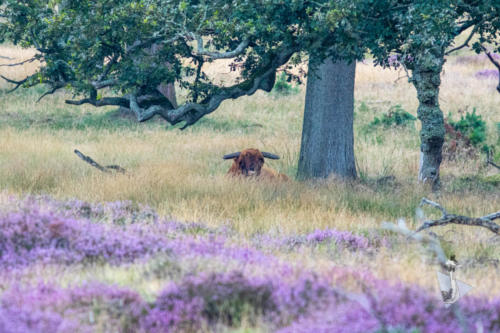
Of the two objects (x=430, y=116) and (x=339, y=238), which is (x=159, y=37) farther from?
(x=339, y=238)

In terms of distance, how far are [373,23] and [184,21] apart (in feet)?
10.3

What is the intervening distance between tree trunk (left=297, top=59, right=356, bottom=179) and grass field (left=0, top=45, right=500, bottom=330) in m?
0.81

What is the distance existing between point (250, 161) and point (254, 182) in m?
1.26

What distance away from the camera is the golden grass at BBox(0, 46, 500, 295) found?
895 centimetres

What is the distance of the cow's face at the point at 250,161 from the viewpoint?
43.7 ft

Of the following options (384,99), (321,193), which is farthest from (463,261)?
(384,99)

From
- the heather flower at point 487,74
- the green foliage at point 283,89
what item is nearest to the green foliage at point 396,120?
the green foliage at point 283,89

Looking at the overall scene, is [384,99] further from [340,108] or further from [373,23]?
[373,23]

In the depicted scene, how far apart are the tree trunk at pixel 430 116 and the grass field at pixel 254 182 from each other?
1.65ft

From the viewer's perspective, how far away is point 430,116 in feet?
41.0

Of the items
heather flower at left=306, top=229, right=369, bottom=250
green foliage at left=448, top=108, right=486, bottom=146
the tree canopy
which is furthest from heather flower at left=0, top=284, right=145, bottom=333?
green foliage at left=448, top=108, right=486, bottom=146

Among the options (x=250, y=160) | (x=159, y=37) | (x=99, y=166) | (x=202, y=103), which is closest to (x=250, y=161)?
(x=250, y=160)

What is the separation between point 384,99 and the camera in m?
30.2

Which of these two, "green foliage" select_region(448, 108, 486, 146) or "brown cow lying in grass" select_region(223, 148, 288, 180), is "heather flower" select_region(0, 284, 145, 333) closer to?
"brown cow lying in grass" select_region(223, 148, 288, 180)
